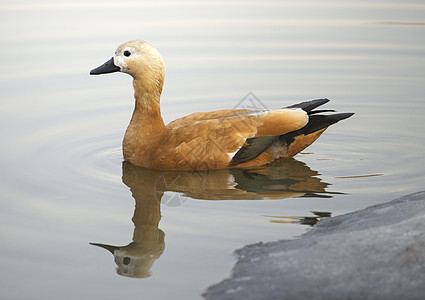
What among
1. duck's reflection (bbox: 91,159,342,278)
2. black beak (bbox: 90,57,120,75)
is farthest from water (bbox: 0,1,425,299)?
black beak (bbox: 90,57,120,75)

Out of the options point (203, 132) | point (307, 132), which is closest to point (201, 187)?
point (203, 132)

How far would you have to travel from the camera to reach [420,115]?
9180 mm

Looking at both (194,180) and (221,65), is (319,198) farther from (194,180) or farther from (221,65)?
(221,65)

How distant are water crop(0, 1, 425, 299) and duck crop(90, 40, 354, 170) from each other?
0.20m

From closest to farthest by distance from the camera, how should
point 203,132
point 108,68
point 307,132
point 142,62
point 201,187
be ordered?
point 201,187, point 203,132, point 307,132, point 142,62, point 108,68

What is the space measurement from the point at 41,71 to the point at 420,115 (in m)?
6.12

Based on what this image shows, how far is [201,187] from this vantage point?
22.8ft

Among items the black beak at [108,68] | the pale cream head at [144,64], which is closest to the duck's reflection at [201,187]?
the pale cream head at [144,64]

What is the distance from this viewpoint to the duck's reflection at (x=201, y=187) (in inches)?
233

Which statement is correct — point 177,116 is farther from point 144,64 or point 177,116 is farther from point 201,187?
point 201,187

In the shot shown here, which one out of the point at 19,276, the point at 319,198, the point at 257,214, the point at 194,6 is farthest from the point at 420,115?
the point at 194,6

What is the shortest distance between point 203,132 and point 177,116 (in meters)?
2.07

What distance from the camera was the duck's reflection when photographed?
19.4ft

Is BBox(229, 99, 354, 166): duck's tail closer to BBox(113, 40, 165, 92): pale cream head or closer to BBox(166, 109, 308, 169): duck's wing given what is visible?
BBox(166, 109, 308, 169): duck's wing
